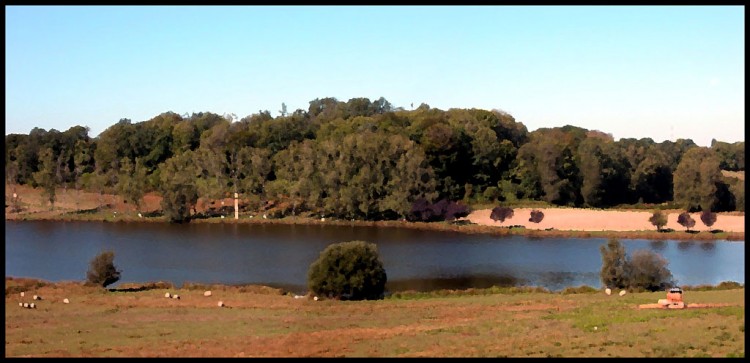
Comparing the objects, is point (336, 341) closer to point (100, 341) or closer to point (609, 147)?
point (100, 341)

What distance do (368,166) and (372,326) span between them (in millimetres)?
38391

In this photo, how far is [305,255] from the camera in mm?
36219

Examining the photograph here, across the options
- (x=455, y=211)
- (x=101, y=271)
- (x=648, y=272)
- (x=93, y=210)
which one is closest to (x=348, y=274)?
(x=101, y=271)

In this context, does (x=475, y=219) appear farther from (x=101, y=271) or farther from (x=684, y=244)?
(x=101, y=271)

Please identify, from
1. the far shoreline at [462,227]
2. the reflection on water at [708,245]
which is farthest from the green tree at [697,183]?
the reflection on water at [708,245]

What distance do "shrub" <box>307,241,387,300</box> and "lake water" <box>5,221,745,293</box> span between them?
11.1 feet

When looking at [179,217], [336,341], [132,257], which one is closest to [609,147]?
[179,217]

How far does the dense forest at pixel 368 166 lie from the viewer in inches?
2157

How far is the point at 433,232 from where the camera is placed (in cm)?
4903

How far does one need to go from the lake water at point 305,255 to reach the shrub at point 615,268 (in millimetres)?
2881

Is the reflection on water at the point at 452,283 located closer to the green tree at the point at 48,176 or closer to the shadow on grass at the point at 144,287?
the shadow on grass at the point at 144,287

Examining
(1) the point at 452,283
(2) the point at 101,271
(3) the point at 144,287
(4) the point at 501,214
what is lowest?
(1) the point at 452,283

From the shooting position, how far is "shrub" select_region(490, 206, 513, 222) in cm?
5278

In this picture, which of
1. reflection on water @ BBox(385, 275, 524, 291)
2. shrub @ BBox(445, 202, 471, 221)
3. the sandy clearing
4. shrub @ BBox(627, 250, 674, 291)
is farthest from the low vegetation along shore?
shrub @ BBox(627, 250, 674, 291)
